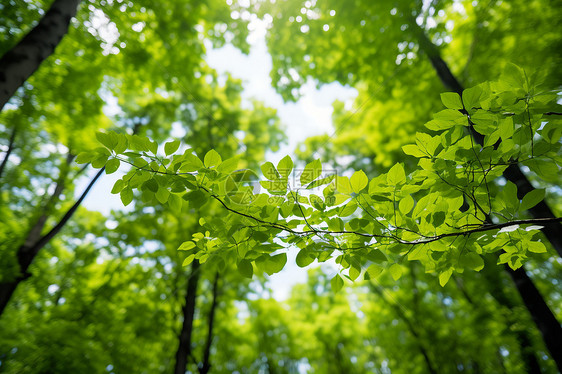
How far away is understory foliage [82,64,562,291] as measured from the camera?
926 mm

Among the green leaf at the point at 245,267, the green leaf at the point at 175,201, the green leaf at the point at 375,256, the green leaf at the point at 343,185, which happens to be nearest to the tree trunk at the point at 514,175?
the green leaf at the point at 375,256

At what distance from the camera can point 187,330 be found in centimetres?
534

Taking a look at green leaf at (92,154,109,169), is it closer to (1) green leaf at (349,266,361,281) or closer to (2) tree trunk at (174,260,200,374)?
(1) green leaf at (349,266,361,281)

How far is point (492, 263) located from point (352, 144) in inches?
172

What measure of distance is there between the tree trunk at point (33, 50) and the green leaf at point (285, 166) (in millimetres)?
2383

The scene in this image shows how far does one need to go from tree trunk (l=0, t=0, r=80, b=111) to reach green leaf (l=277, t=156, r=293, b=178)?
238cm

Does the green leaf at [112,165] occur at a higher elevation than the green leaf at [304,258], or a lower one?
higher

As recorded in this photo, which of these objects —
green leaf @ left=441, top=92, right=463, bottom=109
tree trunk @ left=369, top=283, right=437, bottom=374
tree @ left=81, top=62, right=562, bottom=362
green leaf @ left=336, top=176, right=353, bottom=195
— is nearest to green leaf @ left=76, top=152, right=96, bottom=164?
tree @ left=81, top=62, right=562, bottom=362

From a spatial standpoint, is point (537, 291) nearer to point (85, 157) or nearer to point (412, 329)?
point (85, 157)

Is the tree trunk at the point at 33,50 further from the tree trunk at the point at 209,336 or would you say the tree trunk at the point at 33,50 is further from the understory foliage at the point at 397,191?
the tree trunk at the point at 209,336

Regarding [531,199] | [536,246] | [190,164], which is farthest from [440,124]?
[190,164]

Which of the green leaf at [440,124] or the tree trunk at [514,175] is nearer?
the green leaf at [440,124]

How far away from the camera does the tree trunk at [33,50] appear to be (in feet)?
6.63

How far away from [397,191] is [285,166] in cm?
48
